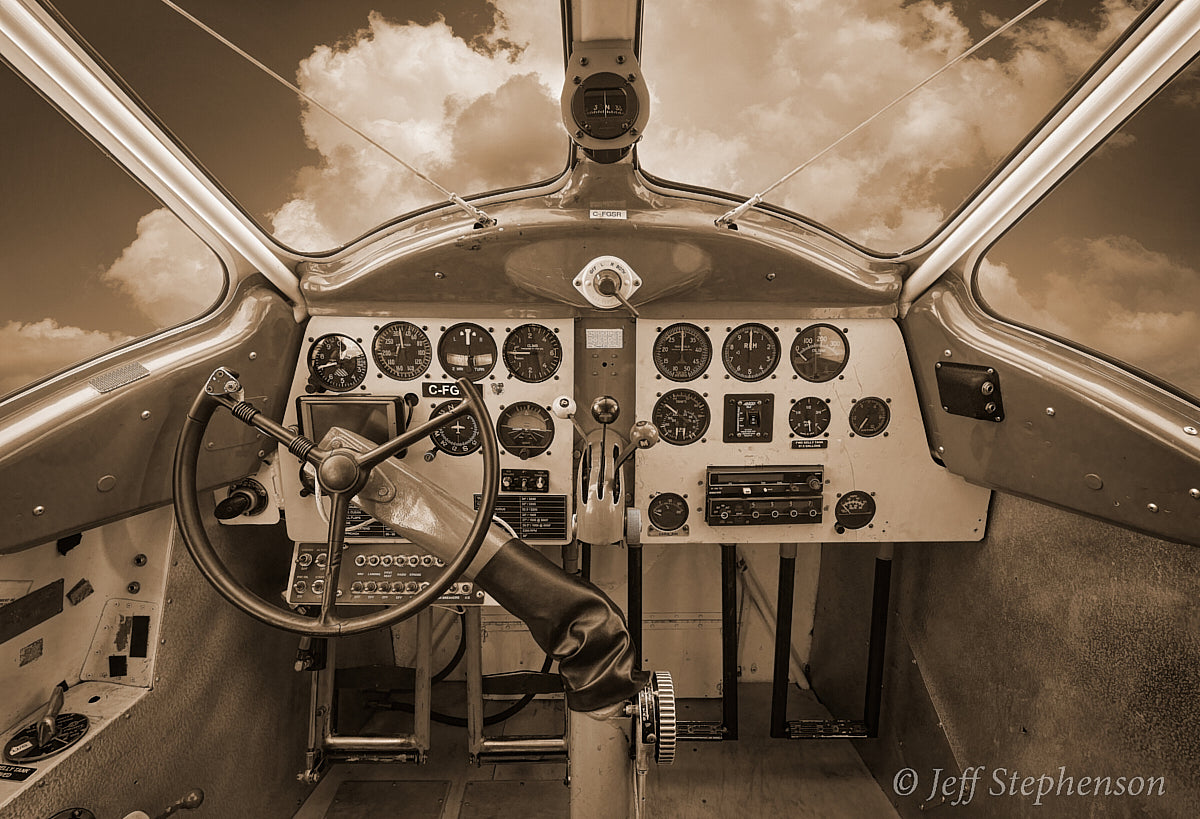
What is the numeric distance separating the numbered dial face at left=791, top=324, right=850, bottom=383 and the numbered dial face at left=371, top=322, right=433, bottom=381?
52.8 inches

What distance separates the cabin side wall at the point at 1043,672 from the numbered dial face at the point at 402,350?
2071mm

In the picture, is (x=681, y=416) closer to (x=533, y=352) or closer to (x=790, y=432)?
(x=790, y=432)

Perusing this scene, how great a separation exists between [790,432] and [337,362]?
1.67 metres

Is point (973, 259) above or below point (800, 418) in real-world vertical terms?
above

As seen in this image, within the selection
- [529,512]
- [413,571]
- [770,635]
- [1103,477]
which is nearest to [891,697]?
[770,635]

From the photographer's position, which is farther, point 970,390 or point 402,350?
Answer: point 402,350

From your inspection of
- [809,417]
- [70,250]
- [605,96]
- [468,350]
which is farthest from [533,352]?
[70,250]

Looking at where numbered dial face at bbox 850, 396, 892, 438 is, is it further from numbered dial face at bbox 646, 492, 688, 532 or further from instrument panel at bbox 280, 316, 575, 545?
instrument panel at bbox 280, 316, 575, 545

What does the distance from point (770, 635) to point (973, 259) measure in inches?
81.4

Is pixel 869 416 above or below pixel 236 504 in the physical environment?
above

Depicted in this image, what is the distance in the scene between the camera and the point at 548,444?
2316mm

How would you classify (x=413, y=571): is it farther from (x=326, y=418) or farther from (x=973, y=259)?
(x=973, y=259)

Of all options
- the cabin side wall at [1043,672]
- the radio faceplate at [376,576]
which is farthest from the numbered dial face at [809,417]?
the radio faceplate at [376,576]

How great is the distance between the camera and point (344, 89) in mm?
1710
